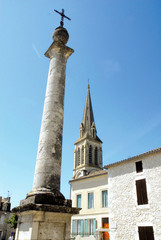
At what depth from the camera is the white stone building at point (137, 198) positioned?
12.9 m

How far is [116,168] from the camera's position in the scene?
1653cm

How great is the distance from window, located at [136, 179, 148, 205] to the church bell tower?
2850 centimetres

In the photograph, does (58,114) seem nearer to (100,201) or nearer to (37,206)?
(37,206)

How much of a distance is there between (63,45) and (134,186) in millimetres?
11867

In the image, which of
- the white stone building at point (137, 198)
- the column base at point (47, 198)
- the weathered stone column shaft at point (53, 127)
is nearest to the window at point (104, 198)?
the white stone building at point (137, 198)

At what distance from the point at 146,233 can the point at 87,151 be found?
3247 cm

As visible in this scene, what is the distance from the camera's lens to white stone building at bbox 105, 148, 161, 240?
42.4ft

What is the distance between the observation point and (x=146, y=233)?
12.8m

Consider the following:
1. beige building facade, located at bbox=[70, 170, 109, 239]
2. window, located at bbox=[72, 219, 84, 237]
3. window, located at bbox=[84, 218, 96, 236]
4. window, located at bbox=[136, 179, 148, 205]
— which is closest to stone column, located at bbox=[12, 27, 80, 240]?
window, located at bbox=[136, 179, 148, 205]

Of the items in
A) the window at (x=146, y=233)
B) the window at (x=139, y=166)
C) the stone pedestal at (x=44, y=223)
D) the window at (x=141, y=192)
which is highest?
the window at (x=139, y=166)

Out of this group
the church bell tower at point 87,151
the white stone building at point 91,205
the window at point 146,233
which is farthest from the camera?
the church bell tower at point 87,151

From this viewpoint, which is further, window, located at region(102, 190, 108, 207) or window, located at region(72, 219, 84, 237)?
window, located at region(72, 219, 84, 237)

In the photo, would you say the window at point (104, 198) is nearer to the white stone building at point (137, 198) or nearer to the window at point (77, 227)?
the white stone building at point (137, 198)

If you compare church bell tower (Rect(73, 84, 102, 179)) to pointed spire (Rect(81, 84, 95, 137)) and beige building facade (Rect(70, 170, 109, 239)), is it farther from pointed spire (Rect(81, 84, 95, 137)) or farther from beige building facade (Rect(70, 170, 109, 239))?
beige building facade (Rect(70, 170, 109, 239))
